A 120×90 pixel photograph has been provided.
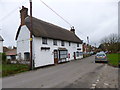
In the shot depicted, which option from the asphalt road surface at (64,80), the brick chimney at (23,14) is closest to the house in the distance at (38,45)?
the brick chimney at (23,14)

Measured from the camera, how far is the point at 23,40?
21.4 meters

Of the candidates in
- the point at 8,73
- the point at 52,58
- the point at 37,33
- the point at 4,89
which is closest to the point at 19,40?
the point at 37,33

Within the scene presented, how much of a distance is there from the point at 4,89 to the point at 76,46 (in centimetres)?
2818

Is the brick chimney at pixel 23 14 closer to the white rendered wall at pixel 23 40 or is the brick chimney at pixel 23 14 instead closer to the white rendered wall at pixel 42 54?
the white rendered wall at pixel 23 40

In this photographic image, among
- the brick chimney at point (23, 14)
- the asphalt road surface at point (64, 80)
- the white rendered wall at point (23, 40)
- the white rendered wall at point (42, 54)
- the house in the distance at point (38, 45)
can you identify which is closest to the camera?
the asphalt road surface at point (64, 80)

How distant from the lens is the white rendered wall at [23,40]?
2053cm

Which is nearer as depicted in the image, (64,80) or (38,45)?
(64,80)

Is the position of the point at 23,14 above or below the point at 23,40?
above

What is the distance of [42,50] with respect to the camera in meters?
20.4

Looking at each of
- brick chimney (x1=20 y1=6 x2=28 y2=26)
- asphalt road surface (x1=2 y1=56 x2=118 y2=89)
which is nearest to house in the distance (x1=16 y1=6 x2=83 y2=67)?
brick chimney (x1=20 y1=6 x2=28 y2=26)

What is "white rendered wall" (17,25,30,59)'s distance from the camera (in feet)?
67.4

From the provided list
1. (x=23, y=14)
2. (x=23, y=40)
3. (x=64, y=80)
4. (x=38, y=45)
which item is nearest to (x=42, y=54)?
(x=38, y=45)

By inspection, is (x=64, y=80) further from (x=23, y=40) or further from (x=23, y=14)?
(x=23, y=14)

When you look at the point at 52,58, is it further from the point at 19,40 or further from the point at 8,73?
the point at 8,73
